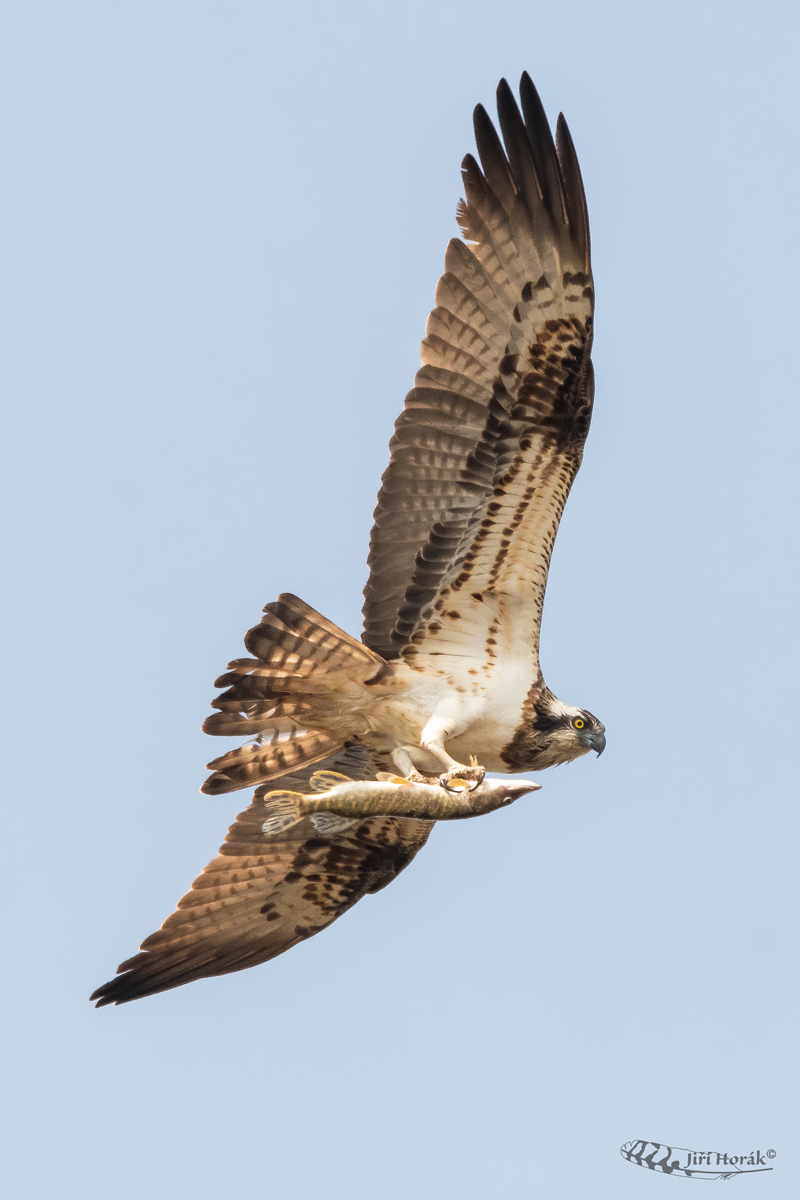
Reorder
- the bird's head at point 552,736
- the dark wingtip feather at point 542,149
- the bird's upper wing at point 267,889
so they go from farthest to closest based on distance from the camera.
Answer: the bird's upper wing at point 267,889, the bird's head at point 552,736, the dark wingtip feather at point 542,149

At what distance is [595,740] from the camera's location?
11852 millimetres

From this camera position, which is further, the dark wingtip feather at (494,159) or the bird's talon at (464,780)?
the dark wingtip feather at (494,159)

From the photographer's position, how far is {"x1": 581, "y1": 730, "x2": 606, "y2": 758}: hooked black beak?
1183cm

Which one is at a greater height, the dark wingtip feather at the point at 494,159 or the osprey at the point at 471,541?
the dark wingtip feather at the point at 494,159

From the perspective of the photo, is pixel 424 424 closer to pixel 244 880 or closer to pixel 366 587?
pixel 366 587

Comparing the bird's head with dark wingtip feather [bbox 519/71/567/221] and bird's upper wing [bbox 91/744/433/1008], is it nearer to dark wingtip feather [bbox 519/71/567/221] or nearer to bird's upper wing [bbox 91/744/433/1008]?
bird's upper wing [bbox 91/744/433/1008]

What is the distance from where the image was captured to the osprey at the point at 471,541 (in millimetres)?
11180

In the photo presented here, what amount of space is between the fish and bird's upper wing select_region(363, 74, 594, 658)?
1970 mm

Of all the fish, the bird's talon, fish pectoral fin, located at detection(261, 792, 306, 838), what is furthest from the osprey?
fish pectoral fin, located at detection(261, 792, 306, 838)

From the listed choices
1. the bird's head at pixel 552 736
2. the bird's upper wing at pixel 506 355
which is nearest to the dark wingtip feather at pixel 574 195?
the bird's upper wing at pixel 506 355

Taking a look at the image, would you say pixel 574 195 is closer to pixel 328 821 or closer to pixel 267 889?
pixel 328 821

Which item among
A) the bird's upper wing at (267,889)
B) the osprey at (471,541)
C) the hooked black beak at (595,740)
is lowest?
the bird's upper wing at (267,889)

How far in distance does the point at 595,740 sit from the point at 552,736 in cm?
29

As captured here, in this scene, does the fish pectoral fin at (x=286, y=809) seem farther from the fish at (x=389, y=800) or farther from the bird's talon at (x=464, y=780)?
the bird's talon at (x=464, y=780)
